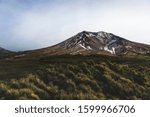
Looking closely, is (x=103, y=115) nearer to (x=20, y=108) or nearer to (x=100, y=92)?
(x=20, y=108)

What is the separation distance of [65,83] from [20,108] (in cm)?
857

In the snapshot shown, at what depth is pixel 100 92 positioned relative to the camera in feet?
91.7

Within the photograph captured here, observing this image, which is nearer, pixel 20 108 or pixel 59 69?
pixel 20 108

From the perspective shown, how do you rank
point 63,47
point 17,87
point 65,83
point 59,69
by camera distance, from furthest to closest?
point 63,47, point 59,69, point 65,83, point 17,87

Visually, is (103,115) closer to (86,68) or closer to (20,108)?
(20,108)

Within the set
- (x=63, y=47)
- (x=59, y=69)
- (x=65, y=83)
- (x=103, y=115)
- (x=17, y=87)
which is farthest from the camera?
(x=63, y=47)

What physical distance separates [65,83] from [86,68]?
7445mm

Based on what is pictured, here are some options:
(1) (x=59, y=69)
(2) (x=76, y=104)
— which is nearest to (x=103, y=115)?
(2) (x=76, y=104)

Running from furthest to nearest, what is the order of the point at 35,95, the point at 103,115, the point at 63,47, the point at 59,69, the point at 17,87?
1. the point at 63,47
2. the point at 59,69
3. the point at 17,87
4. the point at 35,95
5. the point at 103,115

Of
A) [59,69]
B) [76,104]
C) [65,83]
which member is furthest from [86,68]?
[76,104]

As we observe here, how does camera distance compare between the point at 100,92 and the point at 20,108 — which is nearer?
the point at 20,108

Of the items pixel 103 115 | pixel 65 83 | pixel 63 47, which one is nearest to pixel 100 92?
pixel 65 83

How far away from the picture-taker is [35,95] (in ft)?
80.4

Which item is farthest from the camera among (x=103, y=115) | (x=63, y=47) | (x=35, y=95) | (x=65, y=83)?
(x=63, y=47)
